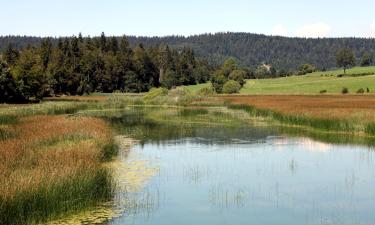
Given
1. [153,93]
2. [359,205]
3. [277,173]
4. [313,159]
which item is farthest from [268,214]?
[153,93]

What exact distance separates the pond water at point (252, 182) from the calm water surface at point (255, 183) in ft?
0.10

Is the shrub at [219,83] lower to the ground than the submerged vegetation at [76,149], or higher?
higher

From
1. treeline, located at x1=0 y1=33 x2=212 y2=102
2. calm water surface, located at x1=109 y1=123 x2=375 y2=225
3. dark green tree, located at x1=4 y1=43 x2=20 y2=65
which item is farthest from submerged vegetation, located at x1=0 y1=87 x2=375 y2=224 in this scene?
dark green tree, located at x1=4 y1=43 x2=20 y2=65

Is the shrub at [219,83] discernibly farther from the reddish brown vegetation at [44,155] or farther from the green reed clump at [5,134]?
the green reed clump at [5,134]

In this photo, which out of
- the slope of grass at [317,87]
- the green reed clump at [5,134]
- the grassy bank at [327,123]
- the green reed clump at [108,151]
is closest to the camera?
the green reed clump at [108,151]

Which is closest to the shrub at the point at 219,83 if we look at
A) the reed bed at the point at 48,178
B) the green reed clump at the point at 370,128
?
the green reed clump at the point at 370,128

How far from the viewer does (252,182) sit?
2184cm

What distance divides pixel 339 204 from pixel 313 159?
9.98m

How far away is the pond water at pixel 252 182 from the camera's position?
654 inches

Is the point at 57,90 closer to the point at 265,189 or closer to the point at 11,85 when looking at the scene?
the point at 11,85

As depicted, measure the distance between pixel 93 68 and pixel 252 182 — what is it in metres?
124

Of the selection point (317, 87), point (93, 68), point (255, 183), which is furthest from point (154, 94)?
point (255, 183)

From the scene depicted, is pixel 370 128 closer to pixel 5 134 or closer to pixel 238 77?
pixel 5 134

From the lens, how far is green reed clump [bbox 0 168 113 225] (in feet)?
45.2
